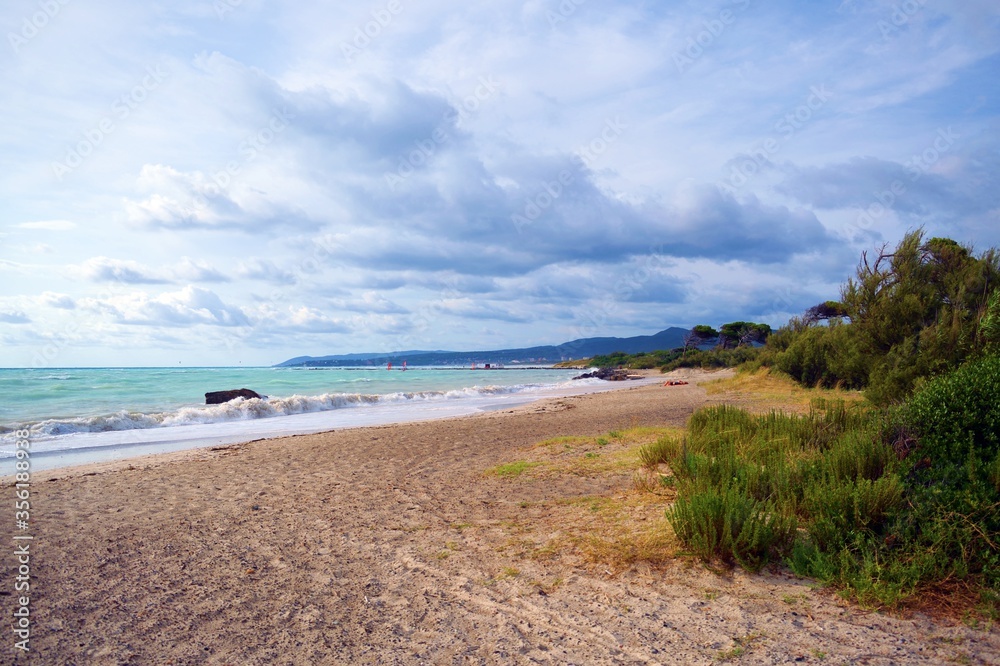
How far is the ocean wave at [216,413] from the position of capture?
618 inches

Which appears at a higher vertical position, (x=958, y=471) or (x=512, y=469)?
(x=958, y=471)

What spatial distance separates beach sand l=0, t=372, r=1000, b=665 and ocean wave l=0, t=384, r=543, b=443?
32.4 feet

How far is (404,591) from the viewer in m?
4.28

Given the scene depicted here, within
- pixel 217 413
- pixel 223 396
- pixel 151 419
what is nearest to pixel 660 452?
pixel 151 419

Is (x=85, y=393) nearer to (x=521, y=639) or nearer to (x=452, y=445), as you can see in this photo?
(x=452, y=445)

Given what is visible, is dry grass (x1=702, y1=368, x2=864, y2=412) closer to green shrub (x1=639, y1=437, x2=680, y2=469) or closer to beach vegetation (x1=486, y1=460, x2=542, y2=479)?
green shrub (x1=639, y1=437, x2=680, y2=469)

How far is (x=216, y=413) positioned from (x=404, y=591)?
1799 cm

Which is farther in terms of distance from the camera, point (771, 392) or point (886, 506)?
point (771, 392)

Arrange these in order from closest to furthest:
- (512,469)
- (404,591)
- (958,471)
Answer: (404,591)
(958,471)
(512,469)

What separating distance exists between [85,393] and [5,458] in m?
20.8

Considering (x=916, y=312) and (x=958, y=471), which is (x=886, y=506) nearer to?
(x=958, y=471)

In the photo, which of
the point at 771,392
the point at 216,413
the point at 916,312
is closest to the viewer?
the point at 916,312

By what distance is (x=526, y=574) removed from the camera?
4.49 m

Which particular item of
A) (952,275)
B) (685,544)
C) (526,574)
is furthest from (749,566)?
(952,275)
